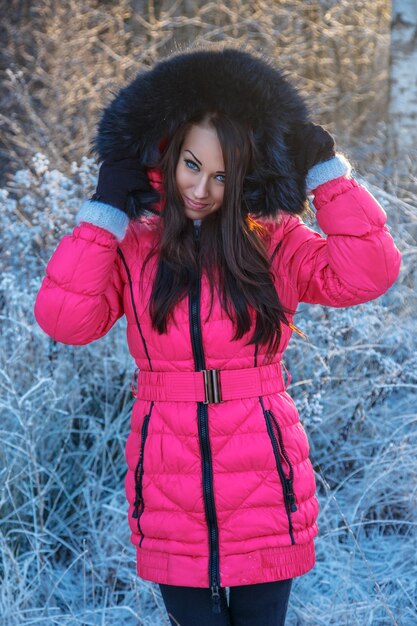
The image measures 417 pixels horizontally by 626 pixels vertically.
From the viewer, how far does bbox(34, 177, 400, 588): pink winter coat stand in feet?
6.94

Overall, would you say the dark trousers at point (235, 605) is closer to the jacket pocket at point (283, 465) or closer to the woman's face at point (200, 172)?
the jacket pocket at point (283, 465)

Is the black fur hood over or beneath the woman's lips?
over

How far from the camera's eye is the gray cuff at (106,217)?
217cm

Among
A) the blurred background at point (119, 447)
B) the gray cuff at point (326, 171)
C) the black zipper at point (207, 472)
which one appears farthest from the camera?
the blurred background at point (119, 447)

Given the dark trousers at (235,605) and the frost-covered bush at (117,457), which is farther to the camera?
the frost-covered bush at (117,457)

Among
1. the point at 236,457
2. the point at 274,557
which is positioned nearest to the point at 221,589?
the point at 274,557

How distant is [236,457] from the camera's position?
211 centimetres

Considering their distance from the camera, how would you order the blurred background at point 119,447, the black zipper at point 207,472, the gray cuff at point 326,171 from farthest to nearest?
the blurred background at point 119,447 < the gray cuff at point 326,171 < the black zipper at point 207,472

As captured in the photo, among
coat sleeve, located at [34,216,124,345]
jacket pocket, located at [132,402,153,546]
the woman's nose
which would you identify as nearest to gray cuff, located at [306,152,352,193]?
the woman's nose

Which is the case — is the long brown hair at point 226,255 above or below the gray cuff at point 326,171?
below

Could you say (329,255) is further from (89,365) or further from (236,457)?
(89,365)

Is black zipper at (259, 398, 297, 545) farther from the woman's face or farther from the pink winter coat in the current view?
the woman's face

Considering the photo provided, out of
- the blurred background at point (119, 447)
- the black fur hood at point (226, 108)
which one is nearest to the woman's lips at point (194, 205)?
the black fur hood at point (226, 108)

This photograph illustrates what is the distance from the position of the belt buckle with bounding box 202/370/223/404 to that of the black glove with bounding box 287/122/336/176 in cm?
62
